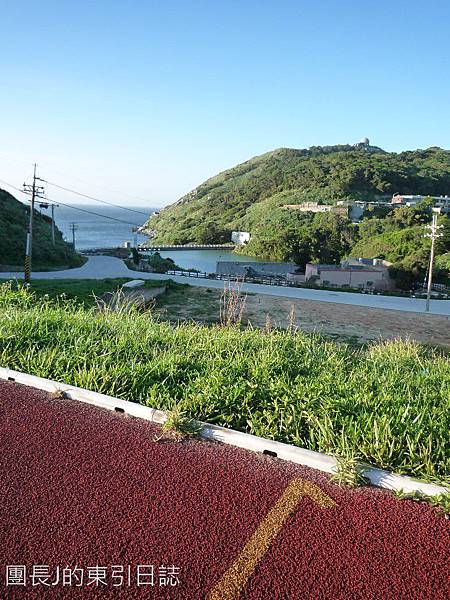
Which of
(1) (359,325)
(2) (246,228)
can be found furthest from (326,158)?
(1) (359,325)

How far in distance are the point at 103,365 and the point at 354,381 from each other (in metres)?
2.18

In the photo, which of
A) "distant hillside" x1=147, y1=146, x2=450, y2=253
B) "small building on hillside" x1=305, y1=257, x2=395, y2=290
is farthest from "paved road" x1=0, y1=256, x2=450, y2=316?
"distant hillside" x1=147, y1=146, x2=450, y2=253

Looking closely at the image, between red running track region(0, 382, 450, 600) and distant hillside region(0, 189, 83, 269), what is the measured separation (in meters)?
23.1

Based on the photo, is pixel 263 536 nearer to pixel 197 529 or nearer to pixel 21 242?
pixel 197 529

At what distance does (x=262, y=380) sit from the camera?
148 inches

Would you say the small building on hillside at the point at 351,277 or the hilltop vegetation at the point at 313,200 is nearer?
the small building on hillside at the point at 351,277

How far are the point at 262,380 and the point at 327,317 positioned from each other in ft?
33.3

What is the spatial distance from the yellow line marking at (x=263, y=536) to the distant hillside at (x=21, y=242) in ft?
77.9

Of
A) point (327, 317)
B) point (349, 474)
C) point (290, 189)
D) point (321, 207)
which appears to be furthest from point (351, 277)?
point (290, 189)

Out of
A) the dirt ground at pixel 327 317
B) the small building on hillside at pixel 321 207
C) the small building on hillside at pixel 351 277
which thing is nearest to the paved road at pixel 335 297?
the dirt ground at pixel 327 317

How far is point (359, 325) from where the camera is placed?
40.7 feet

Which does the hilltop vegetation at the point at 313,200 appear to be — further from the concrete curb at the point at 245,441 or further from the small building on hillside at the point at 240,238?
the concrete curb at the point at 245,441

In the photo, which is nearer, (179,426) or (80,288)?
(179,426)

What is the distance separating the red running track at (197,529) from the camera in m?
1.83
